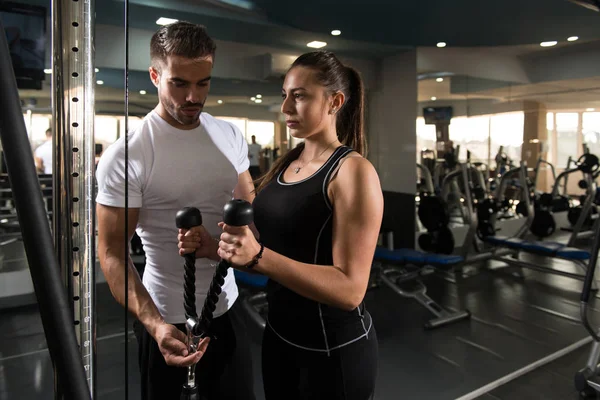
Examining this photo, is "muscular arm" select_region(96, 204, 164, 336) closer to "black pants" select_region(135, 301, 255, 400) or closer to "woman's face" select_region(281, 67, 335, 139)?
"black pants" select_region(135, 301, 255, 400)

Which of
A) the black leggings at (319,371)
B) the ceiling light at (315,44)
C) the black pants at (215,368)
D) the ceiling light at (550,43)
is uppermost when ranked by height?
the ceiling light at (550,43)

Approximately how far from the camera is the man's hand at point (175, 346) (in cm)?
69

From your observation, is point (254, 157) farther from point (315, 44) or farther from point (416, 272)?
point (416, 272)

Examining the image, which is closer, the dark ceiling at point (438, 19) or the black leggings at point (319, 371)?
the black leggings at point (319, 371)

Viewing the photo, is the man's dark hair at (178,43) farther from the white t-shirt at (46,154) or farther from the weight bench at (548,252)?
the weight bench at (548,252)

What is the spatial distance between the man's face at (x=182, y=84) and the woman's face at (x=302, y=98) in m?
0.18

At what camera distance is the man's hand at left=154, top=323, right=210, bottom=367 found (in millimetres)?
685

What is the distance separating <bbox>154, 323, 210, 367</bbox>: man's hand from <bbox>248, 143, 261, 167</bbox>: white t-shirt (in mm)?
376

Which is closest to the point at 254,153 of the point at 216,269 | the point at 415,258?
the point at 216,269

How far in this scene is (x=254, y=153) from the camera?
0.97 metres

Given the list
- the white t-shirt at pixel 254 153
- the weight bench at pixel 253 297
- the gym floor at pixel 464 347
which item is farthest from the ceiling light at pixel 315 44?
the white t-shirt at pixel 254 153

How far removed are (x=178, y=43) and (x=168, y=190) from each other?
218mm

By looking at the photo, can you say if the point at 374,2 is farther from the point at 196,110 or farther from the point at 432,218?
the point at 196,110

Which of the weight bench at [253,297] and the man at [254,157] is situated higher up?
the man at [254,157]
